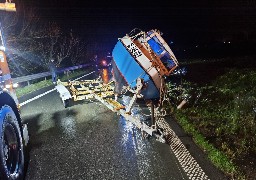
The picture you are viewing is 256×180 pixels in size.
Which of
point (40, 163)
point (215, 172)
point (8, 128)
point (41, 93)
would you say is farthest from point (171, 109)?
point (41, 93)

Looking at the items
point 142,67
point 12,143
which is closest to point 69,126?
point 142,67

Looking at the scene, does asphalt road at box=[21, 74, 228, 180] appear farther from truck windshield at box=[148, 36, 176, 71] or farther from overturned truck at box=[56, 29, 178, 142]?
truck windshield at box=[148, 36, 176, 71]

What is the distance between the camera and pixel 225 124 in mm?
7285

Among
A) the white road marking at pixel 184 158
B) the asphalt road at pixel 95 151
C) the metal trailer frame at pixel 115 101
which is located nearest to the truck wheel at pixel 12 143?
the asphalt road at pixel 95 151

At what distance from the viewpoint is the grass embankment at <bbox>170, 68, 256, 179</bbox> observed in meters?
5.13

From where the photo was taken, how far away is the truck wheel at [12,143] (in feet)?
13.7

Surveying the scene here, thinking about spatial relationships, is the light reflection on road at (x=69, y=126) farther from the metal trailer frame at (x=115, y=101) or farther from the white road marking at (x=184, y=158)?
the white road marking at (x=184, y=158)

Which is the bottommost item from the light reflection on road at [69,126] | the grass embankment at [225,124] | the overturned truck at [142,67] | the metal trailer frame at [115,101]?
the grass embankment at [225,124]

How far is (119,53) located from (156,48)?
1.22m

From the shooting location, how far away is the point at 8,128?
4.49 metres

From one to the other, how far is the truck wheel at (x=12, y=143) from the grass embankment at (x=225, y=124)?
3530mm

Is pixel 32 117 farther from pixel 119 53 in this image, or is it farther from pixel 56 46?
pixel 56 46

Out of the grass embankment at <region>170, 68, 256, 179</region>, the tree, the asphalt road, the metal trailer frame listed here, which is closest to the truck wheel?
the asphalt road

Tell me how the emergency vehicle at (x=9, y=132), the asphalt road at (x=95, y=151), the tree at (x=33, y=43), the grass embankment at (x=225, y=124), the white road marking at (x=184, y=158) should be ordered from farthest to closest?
the tree at (x=33, y=43)
the grass embankment at (x=225, y=124)
the asphalt road at (x=95, y=151)
the white road marking at (x=184, y=158)
the emergency vehicle at (x=9, y=132)
